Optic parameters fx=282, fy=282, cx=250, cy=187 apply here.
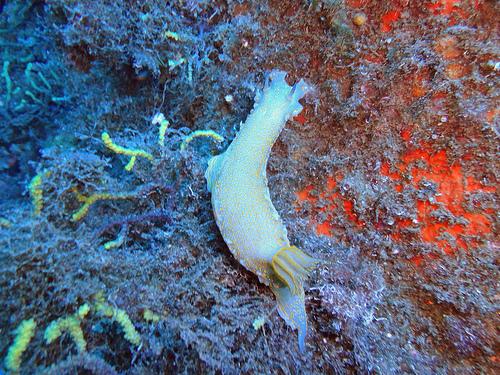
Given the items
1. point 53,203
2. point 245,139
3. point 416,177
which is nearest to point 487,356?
point 416,177

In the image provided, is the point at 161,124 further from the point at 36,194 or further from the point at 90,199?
the point at 36,194

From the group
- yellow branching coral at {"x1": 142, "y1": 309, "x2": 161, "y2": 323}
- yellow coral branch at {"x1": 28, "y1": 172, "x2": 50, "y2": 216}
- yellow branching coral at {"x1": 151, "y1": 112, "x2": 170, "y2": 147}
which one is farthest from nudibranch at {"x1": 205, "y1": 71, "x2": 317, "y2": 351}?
yellow coral branch at {"x1": 28, "y1": 172, "x2": 50, "y2": 216}

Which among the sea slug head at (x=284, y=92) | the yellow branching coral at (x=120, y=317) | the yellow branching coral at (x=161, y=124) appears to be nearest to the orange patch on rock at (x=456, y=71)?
the sea slug head at (x=284, y=92)

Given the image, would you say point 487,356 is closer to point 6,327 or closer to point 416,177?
point 416,177

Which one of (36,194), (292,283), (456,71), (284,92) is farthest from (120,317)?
(456,71)

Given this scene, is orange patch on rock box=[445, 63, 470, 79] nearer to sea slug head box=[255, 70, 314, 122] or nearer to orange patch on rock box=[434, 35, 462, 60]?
orange patch on rock box=[434, 35, 462, 60]
